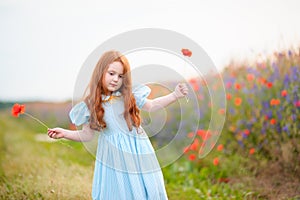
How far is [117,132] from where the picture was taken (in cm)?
278

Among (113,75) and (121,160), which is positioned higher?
(113,75)

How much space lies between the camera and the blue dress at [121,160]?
2.74m

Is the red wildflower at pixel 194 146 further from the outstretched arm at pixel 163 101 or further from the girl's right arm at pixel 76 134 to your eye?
the girl's right arm at pixel 76 134

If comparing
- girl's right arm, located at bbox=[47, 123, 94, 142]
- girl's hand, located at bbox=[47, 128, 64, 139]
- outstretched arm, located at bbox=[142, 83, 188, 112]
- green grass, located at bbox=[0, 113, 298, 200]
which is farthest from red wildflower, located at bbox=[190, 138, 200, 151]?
girl's hand, located at bbox=[47, 128, 64, 139]

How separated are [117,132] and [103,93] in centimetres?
24

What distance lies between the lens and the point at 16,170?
437 cm

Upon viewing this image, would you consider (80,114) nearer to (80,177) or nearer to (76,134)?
(76,134)

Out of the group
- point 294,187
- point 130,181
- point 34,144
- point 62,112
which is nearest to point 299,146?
point 294,187

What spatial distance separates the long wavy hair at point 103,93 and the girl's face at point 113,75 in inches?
0.7

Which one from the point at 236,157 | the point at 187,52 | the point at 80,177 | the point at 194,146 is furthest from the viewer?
the point at 194,146

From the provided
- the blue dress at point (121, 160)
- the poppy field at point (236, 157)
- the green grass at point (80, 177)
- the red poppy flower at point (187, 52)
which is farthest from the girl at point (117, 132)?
the poppy field at point (236, 157)

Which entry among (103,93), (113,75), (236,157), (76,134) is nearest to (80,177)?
(76,134)

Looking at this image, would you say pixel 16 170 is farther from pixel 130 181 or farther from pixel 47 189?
pixel 130 181

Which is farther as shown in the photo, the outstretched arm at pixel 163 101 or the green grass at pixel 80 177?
the green grass at pixel 80 177
